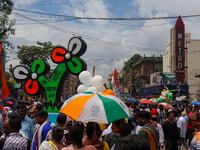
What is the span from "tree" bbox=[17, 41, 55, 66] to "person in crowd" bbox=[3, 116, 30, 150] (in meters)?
31.7

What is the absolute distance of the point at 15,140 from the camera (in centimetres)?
381

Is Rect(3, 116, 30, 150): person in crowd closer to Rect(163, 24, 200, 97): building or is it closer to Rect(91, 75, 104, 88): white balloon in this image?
Rect(91, 75, 104, 88): white balloon

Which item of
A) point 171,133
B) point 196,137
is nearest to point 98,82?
point 171,133

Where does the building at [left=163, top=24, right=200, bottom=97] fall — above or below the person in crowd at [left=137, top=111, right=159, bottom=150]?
above

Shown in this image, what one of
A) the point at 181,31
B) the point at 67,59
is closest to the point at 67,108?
the point at 67,59

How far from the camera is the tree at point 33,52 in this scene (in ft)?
114

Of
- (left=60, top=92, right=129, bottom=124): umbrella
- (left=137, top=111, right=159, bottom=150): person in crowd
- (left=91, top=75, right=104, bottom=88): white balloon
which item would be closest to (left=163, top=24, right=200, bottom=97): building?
(left=91, top=75, right=104, bottom=88): white balloon

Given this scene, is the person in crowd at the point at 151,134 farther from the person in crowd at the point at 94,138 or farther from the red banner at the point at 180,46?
the red banner at the point at 180,46

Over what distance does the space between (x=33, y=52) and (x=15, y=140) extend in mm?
32654

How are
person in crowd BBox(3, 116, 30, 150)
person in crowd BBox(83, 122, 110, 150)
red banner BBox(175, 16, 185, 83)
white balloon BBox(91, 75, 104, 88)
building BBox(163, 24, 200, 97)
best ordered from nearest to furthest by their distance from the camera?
1. person in crowd BBox(3, 116, 30, 150)
2. person in crowd BBox(83, 122, 110, 150)
3. white balloon BBox(91, 75, 104, 88)
4. red banner BBox(175, 16, 185, 83)
5. building BBox(163, 24, 200, 97)

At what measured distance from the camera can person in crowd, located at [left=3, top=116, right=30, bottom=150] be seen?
376 cm

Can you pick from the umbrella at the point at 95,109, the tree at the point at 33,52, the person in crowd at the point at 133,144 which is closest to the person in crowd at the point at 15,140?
the umbrella at the point at 95,109

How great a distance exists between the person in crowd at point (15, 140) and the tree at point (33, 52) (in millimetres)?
31699

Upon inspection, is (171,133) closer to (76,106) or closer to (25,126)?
(76,106)
